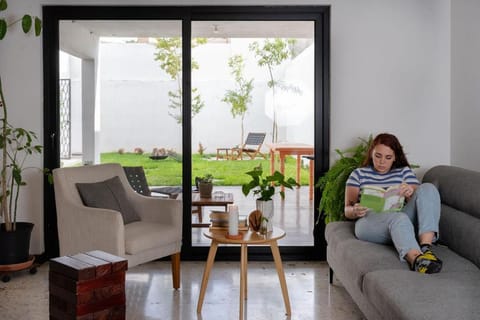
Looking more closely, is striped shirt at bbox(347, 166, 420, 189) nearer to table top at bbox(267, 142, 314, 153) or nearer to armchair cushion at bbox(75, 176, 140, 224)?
table top at bbox(267, 142, 314, 153)

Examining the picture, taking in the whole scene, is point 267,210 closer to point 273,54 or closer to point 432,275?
point 432,275

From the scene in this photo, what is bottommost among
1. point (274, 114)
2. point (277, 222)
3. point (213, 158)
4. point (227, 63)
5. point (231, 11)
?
point (277, 222)

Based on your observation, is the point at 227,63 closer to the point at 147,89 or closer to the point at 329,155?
the point at 147,89

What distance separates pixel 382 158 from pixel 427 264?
3.14 feet

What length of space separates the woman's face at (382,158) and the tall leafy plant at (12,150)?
2.56 meters

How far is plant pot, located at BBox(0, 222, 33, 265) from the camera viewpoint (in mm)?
4105

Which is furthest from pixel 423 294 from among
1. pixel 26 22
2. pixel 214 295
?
pixel 26 22

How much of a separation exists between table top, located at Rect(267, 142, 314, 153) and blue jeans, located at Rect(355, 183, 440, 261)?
1403 millimetres

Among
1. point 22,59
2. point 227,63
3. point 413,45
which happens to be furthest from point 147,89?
point 413,45

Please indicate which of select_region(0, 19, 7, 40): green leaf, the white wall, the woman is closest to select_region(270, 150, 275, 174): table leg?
the white wall

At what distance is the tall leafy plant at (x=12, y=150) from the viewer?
4.18 meters

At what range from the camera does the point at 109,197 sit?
3916mm

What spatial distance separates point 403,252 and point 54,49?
10.8ft

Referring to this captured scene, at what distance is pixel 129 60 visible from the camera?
4734 millimetres
